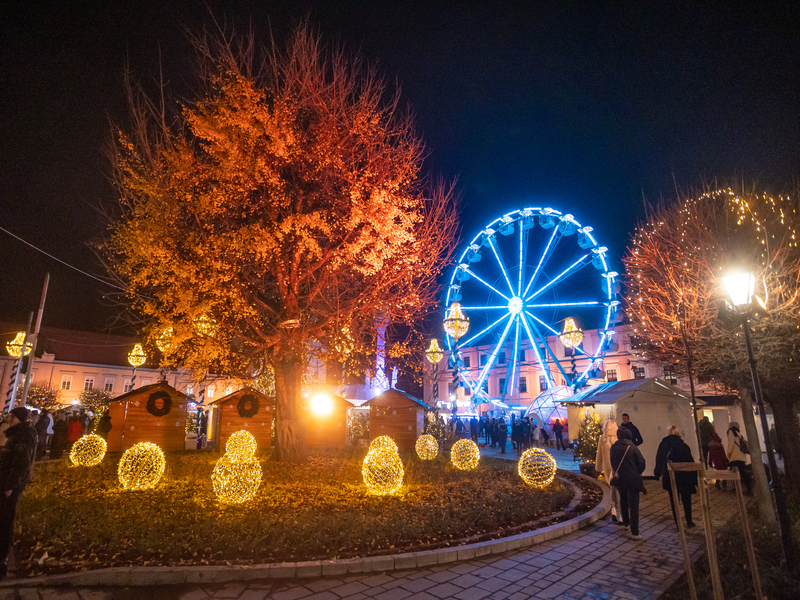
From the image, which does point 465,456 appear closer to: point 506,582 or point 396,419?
point 396,419

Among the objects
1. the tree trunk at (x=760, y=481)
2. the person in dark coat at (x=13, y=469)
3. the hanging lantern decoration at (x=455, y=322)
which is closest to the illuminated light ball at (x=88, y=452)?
the person in dark coat at (x=13, y=469)

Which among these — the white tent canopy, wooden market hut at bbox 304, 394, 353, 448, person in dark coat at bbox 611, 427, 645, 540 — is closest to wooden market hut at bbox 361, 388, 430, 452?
wooden market hut at bbox 304, 394, 353, 448

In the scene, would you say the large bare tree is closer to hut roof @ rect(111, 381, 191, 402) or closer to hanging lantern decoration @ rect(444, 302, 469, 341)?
hut roof @ rect(111, 381, 191, 402)

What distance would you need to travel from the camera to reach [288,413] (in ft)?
41.4

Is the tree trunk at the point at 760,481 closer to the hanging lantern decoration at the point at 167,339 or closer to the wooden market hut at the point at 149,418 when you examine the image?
the hanging lantern decoration at the point at 167,339

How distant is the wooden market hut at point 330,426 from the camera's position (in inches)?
781

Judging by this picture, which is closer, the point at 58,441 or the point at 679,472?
the point at 679,472

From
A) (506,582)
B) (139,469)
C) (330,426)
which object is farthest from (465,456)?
(330,426)

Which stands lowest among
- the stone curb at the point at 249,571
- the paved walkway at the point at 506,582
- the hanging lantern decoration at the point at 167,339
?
the paved walkway at the point at 506,582

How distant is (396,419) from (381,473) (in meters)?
9.43

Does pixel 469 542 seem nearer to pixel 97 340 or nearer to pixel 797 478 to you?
pixel 797 478

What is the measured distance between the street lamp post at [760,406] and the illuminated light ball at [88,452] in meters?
14.8

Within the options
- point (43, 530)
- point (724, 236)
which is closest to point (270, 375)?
point (43, 530)

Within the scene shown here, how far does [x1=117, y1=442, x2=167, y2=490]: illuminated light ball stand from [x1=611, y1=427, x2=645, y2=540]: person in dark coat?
8.74 metres
